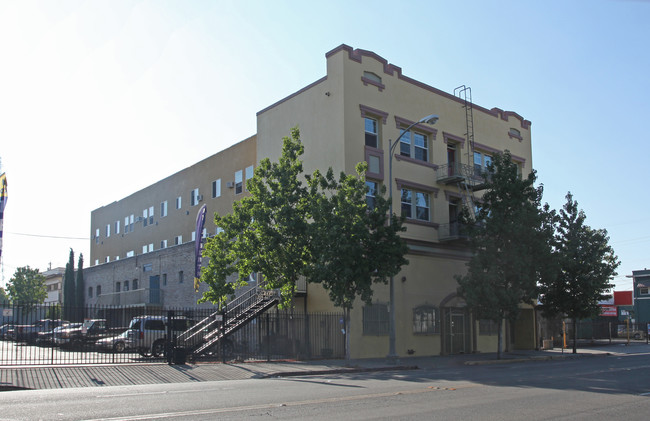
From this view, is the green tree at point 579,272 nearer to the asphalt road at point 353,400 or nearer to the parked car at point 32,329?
the asphalt road at point 353,400

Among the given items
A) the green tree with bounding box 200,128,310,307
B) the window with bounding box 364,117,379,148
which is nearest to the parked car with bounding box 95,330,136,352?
the green tree with bounding box 200,128,310,307

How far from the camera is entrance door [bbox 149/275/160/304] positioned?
139 ft

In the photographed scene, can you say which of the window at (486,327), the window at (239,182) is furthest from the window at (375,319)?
the window at (239,182)

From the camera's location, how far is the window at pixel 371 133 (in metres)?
30.2

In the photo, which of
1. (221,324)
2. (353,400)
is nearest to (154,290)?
(221,324)

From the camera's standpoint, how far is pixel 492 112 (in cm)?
3753

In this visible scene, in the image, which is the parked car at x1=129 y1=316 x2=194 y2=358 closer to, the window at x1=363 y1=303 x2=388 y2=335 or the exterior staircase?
→ the exterior staircase

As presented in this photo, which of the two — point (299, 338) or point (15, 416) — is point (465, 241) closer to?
point (299, 338)

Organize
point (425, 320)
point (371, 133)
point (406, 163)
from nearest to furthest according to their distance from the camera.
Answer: point (371, 133), point (425, 320), point (406, 163)

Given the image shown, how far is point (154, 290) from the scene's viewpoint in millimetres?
42594

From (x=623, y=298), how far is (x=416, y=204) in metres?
39.6

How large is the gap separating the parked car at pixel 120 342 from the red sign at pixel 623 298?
51961mm

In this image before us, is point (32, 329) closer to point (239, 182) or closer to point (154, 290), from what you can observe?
point (154, 290)

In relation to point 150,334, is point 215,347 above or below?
below
